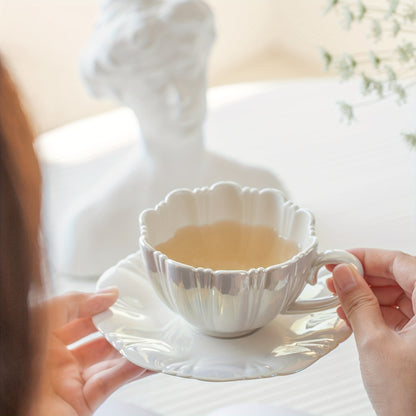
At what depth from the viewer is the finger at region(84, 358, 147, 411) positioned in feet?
2.39

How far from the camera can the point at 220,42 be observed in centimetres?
267

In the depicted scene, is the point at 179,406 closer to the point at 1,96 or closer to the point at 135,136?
the point at 1,96

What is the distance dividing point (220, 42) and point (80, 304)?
6.95 ft

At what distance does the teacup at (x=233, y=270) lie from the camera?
592mm

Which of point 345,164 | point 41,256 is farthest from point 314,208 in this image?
point 41,256

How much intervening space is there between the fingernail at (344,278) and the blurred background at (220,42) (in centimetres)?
139

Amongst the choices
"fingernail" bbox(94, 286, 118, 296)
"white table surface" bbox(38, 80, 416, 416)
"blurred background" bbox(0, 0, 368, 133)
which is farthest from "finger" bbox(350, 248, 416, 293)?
"blurred background" bbox(0, 0, 368, 133)

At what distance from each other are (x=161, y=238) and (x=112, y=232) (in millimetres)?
310

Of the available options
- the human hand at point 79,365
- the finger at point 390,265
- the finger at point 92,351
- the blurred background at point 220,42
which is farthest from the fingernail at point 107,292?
the blurred background at point 220,42

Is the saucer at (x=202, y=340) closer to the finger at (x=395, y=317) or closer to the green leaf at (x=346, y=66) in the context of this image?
the finger at (x=395, y=317)

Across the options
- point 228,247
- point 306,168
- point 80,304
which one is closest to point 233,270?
point 228,247

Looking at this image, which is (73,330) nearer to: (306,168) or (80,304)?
(80,304)

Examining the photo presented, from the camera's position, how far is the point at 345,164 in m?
1.17

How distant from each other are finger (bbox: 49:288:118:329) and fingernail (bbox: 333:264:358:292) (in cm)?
22
